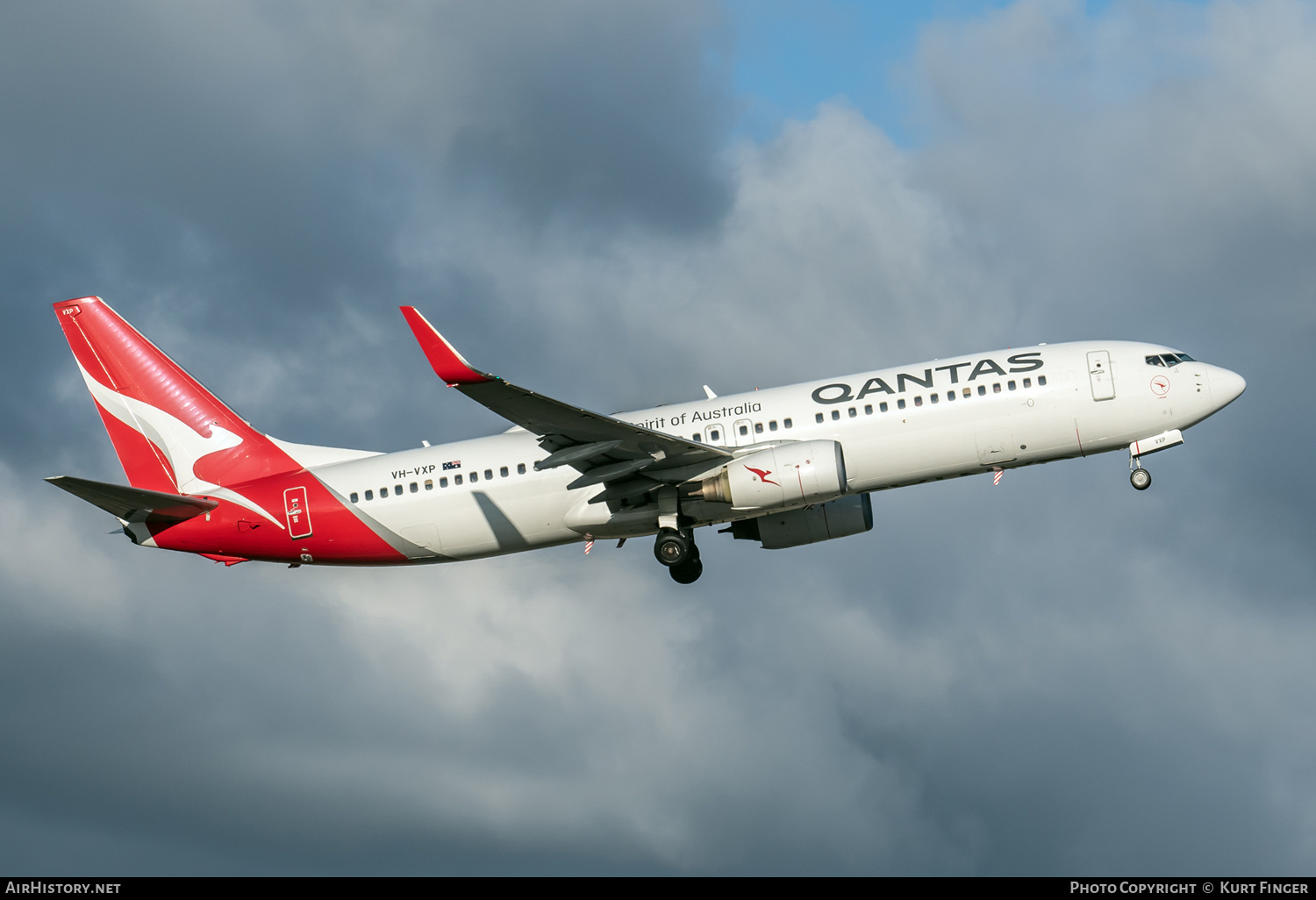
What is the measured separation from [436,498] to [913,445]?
587 inches

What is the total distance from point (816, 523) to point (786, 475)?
626 cm

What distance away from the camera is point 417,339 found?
108 ft

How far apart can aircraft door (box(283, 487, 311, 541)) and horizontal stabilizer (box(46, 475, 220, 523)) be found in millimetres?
2445

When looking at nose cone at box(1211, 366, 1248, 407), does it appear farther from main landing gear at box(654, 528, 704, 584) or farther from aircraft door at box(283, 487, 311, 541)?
aircraft door at box(283, 487, 311, 541)

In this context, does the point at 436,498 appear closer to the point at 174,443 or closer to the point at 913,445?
the point at 174,443

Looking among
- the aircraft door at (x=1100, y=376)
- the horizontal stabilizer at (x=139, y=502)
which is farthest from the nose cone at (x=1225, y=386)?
the horizontal stabilizer at (x=139, y=502)

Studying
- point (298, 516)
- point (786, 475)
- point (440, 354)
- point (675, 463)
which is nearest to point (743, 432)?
point (675, 463)

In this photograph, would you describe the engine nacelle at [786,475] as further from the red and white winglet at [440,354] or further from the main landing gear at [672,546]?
the red and white winglet at [440,354]

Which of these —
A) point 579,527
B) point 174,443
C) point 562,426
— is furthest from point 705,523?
point 174,443

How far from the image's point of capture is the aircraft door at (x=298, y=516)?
4159 centimetres

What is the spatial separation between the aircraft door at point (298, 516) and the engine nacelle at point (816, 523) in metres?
14.0

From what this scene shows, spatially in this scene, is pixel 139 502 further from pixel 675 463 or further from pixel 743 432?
pixel 743 432

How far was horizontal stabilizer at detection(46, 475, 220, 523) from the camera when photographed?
38.5m

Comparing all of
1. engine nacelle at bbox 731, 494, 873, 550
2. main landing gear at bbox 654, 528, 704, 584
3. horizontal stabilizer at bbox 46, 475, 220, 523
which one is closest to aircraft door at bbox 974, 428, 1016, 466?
engine nacelle at bbox 731, 494, 873, 550
